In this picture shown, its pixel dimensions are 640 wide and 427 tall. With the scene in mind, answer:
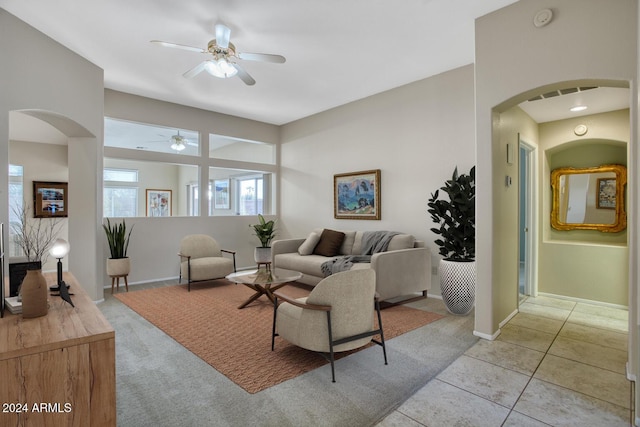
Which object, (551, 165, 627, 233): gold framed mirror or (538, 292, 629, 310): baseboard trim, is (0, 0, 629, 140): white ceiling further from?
(538, 292, 629, 310): baseboard trim

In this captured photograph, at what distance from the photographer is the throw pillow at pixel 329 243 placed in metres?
5.34

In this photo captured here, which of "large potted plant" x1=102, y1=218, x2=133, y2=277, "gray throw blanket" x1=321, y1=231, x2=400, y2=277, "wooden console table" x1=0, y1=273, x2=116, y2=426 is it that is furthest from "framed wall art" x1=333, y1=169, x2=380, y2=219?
"wooden console table" x1=0, y1=273, x2=116, y2=426

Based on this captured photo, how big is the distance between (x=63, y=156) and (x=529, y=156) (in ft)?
27.8

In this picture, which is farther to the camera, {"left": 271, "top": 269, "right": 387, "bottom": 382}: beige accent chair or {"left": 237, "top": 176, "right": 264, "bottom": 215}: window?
{"left": 237, "top": 176, "right": 264, "bottom": 215}: window

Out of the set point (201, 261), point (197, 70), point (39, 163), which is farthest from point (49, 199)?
point (197, 70)

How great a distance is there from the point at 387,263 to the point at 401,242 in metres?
0.63

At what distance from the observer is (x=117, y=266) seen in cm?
478

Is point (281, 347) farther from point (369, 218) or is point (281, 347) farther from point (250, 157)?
point (250, 157)

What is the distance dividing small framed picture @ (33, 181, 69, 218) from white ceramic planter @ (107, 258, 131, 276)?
278 centimetres

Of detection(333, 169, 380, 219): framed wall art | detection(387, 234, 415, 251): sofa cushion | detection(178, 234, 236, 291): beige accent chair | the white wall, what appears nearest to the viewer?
the white wall

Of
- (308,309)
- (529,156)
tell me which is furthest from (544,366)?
(529,156)

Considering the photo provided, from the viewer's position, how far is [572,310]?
411 cm

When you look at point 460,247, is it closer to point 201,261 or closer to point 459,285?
point 459,285

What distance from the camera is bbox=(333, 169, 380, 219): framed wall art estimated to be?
5.45 m
